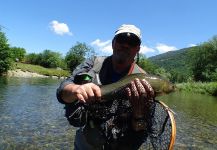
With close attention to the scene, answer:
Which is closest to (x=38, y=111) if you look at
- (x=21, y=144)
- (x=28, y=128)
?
(x=28, y=128)

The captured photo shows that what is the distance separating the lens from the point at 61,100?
12.8 feet

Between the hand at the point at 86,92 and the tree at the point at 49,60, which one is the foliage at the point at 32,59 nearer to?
the tree at the point at 49,60

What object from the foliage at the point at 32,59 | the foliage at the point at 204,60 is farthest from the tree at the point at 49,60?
the foliage at the point at 204,60

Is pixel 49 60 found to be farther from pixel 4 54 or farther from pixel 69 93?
pixel 69 93

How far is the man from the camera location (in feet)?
13.0

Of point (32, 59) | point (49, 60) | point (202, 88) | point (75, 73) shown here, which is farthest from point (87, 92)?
point (32, 59)

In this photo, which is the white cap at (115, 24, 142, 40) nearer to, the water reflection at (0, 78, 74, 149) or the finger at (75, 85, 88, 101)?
the finger at (75, 85, 88, 101)

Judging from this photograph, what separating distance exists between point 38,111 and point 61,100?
65.2ft

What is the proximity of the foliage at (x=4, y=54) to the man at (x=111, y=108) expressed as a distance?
72.4 metres

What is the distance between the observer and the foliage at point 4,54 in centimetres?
7406

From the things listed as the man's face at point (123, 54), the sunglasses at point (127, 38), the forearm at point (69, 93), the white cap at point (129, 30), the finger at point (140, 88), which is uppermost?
the white cap at point (129, 30)

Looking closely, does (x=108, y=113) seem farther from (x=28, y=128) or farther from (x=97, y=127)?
(x=28, y=128)

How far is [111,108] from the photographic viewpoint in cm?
418

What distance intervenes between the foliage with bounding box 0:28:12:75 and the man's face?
72.5 meters
